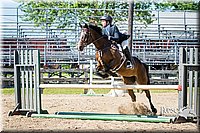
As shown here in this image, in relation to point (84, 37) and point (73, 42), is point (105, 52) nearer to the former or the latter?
point (84, 37)

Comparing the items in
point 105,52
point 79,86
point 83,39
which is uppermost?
point 83,39

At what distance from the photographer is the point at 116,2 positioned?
1005 inches

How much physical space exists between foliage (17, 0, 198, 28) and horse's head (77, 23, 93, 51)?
13.4 meters

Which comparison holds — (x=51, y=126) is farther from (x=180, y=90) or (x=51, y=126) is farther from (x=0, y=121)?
(x=180, y=90)

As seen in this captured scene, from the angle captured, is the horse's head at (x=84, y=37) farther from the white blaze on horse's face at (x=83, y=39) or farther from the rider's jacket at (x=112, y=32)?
the rider's jacket at (x=112, y=32)

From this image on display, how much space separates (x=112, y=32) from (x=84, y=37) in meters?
0.71

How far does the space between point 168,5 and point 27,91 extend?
19607 mm

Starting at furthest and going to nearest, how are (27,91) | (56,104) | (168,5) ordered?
1. (168,5)
2. (56,104)
3. (27,91)

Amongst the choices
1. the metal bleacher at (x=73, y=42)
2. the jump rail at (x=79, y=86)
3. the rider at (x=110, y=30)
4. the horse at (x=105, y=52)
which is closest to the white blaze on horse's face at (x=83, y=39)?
the horse at (x=105, y=52)

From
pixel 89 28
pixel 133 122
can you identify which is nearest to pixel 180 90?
pixel 133 122

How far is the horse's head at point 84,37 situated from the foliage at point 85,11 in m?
13.4

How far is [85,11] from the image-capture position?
24.7 meters

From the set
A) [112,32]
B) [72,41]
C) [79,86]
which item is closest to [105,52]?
[112,32]

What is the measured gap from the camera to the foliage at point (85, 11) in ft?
78.2
